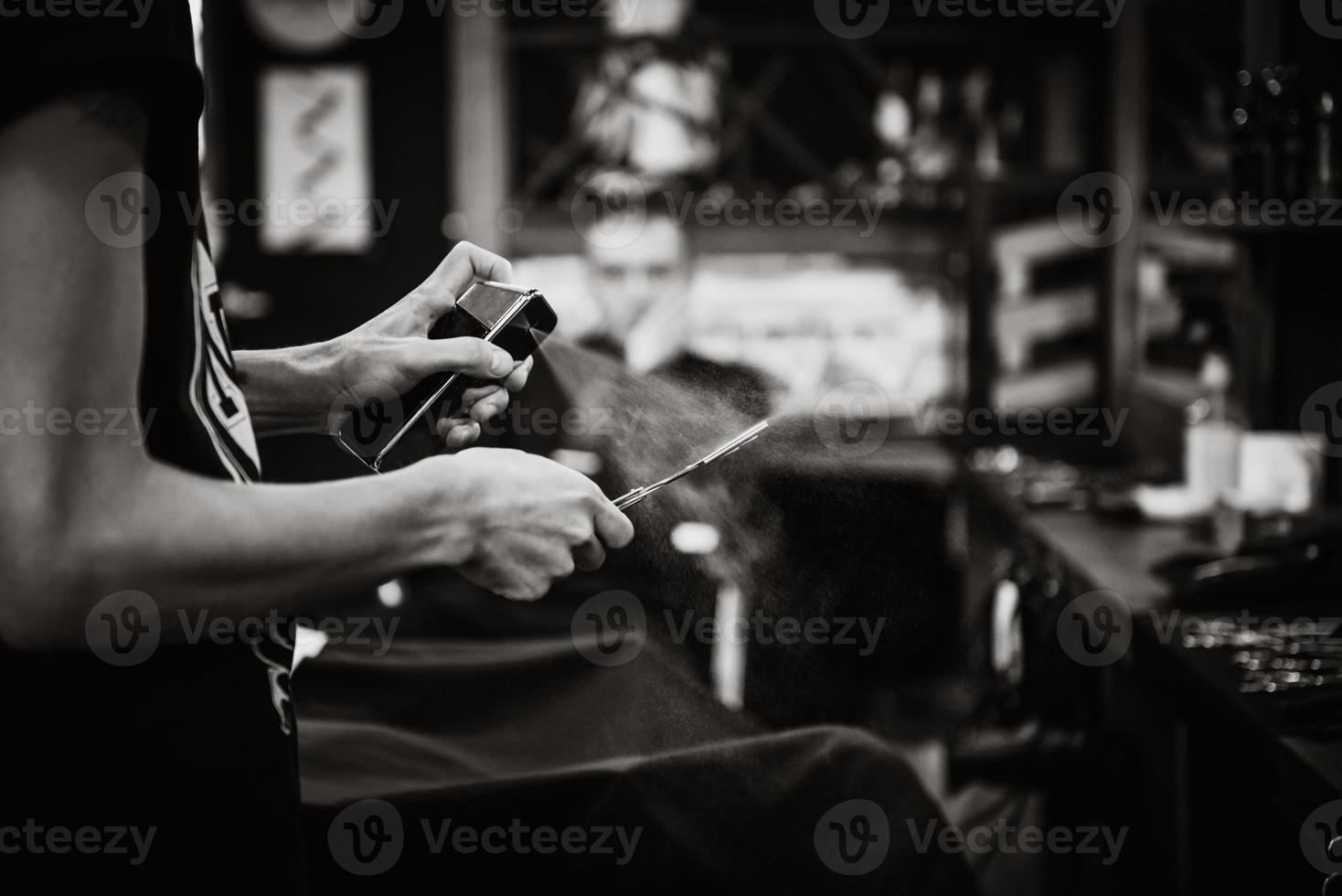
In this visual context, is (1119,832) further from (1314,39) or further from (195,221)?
(195,221)

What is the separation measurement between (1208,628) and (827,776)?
0.85 metres

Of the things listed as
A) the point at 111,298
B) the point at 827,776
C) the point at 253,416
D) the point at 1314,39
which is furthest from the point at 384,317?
the point at 1314,39

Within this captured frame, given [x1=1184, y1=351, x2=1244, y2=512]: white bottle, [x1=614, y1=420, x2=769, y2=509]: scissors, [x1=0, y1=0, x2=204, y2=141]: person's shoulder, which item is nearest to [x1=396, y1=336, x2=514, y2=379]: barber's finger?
[x1=614, y1=420, x2=769, y2=509]: scissors

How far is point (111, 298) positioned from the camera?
810mm

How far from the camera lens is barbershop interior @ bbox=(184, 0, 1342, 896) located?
1382mm

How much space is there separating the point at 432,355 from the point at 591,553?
0.27 m

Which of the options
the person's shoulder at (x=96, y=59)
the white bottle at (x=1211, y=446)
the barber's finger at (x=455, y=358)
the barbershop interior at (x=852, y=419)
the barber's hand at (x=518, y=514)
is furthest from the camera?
the white bottle at (x=1211, y=446)

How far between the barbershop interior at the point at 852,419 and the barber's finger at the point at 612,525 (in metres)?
0.16

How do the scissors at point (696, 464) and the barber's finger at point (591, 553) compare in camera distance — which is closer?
the barber's finger at point (591, 553)

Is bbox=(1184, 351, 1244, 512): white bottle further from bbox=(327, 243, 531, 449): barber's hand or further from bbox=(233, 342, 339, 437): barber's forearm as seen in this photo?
bbox=(233, 342, 339, 437): barber's forearm

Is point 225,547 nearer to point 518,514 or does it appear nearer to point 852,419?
point 518,514

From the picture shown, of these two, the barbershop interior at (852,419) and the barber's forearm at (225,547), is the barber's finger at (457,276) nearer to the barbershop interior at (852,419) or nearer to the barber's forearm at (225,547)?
the barbershop interior at (852,419)

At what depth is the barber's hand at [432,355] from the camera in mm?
1171

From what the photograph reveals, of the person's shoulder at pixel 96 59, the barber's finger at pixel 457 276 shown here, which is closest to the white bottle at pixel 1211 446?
the barber's finger at pixel 457 276
